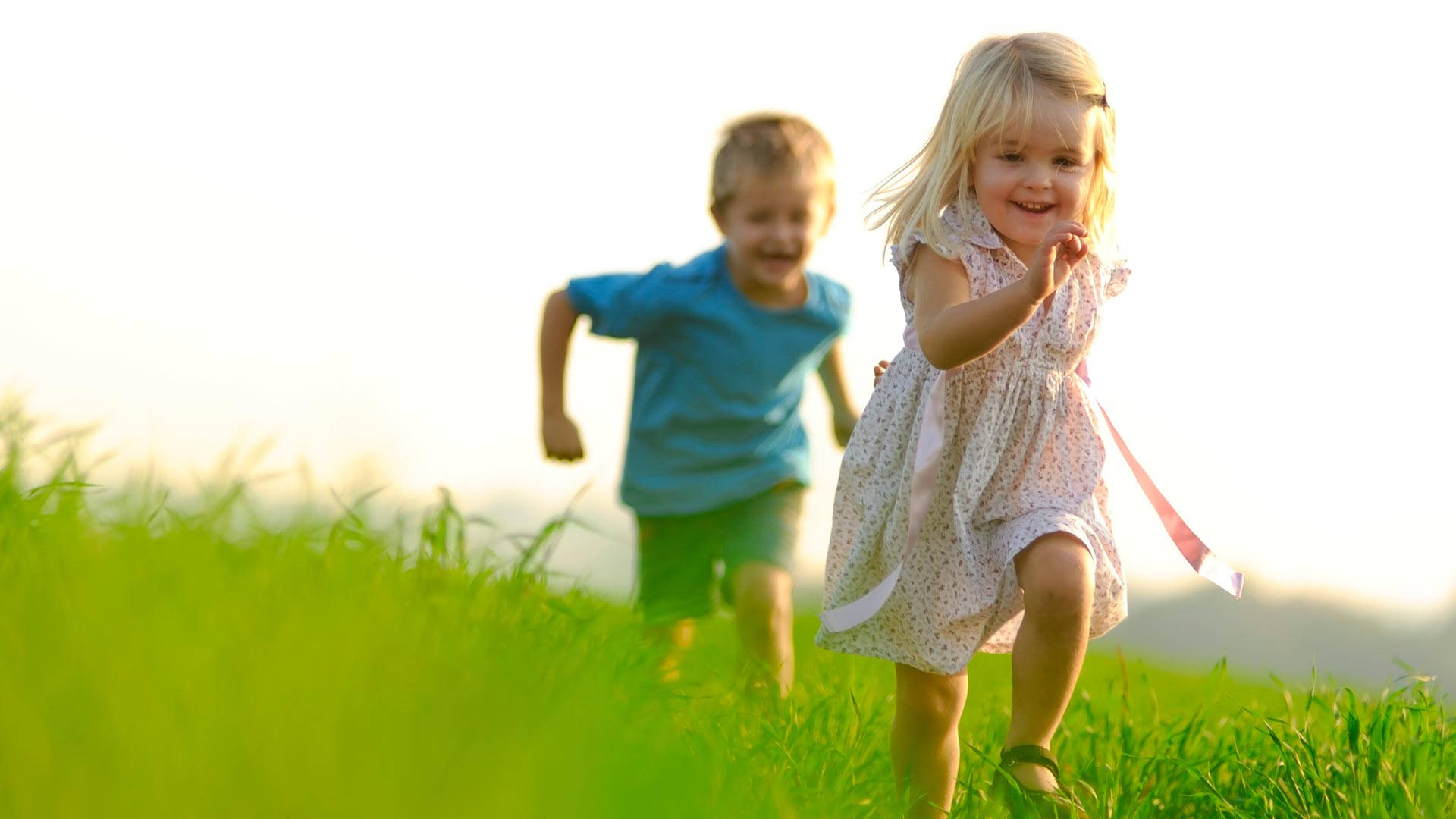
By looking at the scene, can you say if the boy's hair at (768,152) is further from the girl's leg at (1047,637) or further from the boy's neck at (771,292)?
the girl's leg at (1047,637)

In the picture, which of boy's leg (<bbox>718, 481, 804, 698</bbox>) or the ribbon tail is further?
boy's leg (<bbox>718, 481, 804, 698</bbox>)

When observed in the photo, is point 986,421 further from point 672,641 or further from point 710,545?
point 710,545

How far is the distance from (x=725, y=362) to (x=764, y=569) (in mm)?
724

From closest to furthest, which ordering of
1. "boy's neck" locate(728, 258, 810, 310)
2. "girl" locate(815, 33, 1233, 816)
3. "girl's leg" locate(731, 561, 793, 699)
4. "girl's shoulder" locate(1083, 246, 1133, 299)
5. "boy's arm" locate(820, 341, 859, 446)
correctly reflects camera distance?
1. "girl" locate(815, 33, 1233, 816)
2. "girl's shoulder" locate(1083, 246, 1133, 299)
3. "girl's leg" locate(731, 561, 793, 699)
4. "boy's neck" locate(728, 258, 810, 310)
5. "boy's arm" locate(820, 341, 859, 446)

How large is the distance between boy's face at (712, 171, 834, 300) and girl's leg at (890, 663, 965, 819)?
1.87 meters

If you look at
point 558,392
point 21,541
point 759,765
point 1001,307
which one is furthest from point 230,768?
point 558,392

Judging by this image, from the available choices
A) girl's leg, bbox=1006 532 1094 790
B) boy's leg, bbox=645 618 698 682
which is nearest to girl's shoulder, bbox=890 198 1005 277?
girl's leg, bbox=1006 532 1094 790

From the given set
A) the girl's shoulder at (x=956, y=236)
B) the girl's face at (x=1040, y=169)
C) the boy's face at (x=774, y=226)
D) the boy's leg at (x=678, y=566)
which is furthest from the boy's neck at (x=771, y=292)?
the girl's face at (x=1040, y=169)

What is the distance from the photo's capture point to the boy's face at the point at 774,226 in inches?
178

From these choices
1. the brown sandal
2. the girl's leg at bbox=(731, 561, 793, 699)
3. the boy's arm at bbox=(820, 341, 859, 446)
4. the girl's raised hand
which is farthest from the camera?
the boy's arm at bbox=(820, 341, 859, 446)

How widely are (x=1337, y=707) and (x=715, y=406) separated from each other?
7.14 feet

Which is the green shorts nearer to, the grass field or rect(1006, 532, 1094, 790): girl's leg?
the grass field

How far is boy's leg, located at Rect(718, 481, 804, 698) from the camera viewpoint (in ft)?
13.7

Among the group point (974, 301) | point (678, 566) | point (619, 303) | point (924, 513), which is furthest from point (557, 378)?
point (974, 301)
